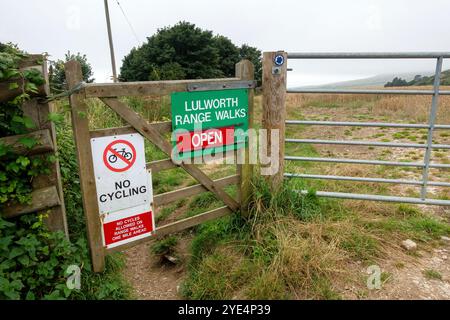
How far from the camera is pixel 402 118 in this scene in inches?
380

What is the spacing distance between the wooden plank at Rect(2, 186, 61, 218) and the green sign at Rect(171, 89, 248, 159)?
1.07 meters

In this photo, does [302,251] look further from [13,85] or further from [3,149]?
[13,85]

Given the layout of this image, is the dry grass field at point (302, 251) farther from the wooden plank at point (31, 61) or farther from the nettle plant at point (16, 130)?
the wooden plank at point (31, 61)

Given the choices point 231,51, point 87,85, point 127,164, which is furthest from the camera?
point 231,51

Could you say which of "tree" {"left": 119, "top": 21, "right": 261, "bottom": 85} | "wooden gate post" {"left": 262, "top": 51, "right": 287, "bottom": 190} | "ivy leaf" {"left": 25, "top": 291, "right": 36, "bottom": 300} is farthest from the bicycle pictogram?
"tree" {"left": 119, "top": 21, "right": 261, "bottom": 85}

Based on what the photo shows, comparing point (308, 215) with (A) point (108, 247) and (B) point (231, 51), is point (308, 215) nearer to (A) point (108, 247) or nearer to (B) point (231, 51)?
(A) point (108, 247)

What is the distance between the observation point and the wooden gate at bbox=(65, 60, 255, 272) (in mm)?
2557

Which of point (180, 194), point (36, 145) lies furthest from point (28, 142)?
point (180, 194)

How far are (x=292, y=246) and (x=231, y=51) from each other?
38.2 metres

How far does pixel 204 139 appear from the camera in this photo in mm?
3221

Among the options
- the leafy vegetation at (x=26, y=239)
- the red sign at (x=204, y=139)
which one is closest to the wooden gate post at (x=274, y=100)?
the red sign at (x=204, y=139)

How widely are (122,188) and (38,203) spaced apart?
639 mm

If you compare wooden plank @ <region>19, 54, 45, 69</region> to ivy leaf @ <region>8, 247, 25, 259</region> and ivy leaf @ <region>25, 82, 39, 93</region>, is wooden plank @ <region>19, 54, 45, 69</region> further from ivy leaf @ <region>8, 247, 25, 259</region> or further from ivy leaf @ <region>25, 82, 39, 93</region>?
ivy leaf @ <region>8, 247, 25, 259</region>
